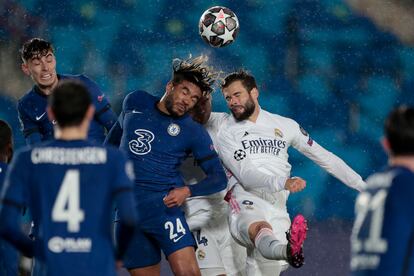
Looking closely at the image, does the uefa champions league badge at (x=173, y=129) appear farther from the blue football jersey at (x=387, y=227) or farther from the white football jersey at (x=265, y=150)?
the blue football jersey at (x=387, y=227)

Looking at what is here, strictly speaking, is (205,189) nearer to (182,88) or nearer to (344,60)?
(182,88)

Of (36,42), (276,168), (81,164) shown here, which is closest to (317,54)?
(276,168)

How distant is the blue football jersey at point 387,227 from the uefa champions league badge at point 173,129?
273 centimetres

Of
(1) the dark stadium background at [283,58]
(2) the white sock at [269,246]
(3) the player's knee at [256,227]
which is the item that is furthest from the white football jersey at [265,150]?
(1) the dark stadium background at [283,58]

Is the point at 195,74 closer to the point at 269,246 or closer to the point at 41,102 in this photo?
the point at 41,102

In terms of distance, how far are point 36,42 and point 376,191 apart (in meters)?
3.65

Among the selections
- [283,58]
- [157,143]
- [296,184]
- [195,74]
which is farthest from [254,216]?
[283,58]

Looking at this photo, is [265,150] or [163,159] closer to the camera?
[163,159]

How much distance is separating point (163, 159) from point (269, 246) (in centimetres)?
93

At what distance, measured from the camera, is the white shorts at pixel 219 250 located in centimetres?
725

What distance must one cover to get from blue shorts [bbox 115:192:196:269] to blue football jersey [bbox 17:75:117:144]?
686 mm

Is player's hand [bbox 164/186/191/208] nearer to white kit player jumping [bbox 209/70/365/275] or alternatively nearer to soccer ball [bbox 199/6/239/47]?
white kit player jumping [bbox 209/70/365/275]

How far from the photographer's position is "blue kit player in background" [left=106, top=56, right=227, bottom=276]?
659 centimetres

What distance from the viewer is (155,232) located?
260 inches
